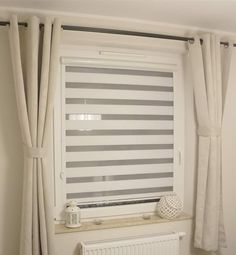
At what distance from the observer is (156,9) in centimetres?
230

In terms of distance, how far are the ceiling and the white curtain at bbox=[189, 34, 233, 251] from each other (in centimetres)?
20

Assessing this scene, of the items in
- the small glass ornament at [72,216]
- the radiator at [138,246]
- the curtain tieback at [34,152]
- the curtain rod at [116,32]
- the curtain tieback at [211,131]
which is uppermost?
the curtain rod at [116,32]

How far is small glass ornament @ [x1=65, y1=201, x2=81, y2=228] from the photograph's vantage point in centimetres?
234

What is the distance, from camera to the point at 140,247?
242cm

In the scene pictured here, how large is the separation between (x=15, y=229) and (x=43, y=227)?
0.31 metres

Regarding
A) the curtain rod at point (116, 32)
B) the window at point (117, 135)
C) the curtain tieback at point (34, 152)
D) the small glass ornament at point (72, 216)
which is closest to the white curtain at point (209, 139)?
the curtain rod at point (116, 32)

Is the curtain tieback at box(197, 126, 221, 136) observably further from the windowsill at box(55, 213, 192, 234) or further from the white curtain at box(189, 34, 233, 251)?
the windowsill at box(55, 213, 192, 234)

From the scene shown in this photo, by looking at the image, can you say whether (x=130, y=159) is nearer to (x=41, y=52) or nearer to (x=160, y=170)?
(x=160, y=170)

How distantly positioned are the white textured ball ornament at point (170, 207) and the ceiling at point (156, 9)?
1.57 m

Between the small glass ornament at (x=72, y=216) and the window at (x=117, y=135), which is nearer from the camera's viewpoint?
the small glass ornament at (x=72, y=216)

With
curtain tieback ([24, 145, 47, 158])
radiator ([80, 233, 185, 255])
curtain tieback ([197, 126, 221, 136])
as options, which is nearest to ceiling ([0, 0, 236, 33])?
curtain tieback ([197, 126, 221, 136])

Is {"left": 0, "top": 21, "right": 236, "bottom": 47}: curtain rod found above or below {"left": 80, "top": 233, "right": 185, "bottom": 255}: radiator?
above

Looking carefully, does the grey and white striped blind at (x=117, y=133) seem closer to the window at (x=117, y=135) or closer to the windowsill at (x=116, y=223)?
the window at (x=117, y=135)

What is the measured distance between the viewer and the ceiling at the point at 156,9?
7.09ft
